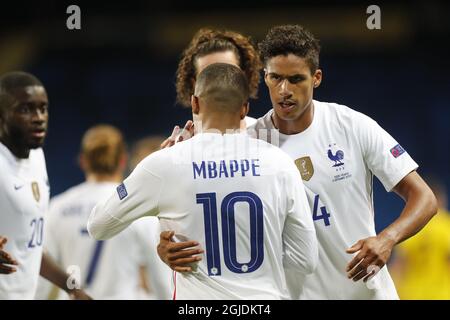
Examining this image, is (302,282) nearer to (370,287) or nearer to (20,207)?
(370,287)

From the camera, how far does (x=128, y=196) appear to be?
389cm

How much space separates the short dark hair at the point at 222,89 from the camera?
3908 mm

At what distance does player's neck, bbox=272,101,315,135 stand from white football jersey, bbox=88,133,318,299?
641 mm

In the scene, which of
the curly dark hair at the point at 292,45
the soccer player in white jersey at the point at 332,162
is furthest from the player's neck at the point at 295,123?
the curly dark hair at the point at 292,45

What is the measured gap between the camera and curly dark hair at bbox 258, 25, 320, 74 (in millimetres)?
4309

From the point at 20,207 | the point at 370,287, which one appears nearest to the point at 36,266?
the point at 20,207

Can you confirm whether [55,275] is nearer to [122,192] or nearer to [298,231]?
[122,192]

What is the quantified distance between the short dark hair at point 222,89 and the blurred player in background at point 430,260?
5.29m

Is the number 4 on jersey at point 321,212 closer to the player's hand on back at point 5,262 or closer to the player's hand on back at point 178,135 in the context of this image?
the player's hand on back at point 178,135

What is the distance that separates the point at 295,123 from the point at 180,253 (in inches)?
43.2

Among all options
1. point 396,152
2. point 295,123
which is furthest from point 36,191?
point 396,152

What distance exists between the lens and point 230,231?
3.84 metres

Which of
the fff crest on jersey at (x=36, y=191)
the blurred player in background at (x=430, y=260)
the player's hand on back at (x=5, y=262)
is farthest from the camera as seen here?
the blurred player in background at (x=430, y=260)

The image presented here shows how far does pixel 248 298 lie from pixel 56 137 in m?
12.5
